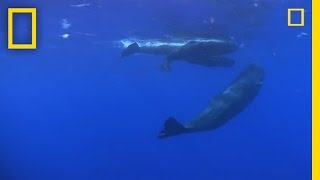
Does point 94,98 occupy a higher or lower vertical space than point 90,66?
lower

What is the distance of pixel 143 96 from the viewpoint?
210cm

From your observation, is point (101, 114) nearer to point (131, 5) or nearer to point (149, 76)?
point (149, 76)

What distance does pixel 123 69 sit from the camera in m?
2.10

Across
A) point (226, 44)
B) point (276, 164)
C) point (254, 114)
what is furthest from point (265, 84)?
point (276, 164)

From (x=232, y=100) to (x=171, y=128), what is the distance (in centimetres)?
37

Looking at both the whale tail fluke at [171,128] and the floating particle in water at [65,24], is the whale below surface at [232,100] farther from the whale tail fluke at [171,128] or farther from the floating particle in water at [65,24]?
the floating particle in water at [65,24]

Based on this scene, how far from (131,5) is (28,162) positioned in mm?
1013

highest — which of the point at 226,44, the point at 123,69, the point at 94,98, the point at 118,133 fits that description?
the point at 226,44

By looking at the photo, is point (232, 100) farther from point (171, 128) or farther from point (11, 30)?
point (11, 30)

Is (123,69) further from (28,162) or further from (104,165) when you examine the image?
(28,162)

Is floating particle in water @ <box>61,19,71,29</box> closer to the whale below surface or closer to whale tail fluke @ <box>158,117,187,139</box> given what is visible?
whale tail fluke @ <box>158,117,187,139</box>

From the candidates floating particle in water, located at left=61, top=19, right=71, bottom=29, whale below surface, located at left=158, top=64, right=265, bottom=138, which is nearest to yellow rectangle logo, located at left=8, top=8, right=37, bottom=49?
floating particle in water, located at left=61, top=19, right=71, bottom=29

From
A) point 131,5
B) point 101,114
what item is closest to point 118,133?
point 101,114

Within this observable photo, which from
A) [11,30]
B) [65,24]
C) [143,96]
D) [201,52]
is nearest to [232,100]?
[201,52]
